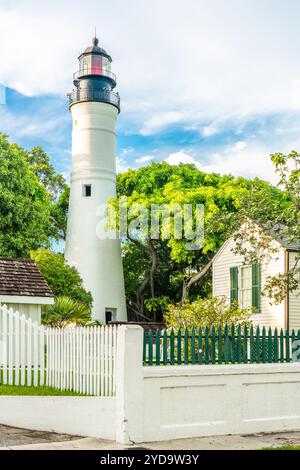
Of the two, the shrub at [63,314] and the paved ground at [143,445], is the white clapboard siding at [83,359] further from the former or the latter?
the shrub at [63,314]

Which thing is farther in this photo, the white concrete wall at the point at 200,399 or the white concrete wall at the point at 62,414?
the white concrete wall at the point at 62,414

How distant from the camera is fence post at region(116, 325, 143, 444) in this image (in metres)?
10.3

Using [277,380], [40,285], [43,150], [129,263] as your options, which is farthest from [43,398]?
[43,150]

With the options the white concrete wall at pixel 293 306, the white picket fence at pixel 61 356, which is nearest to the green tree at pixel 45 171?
the white concrete wall at pixel 293 306

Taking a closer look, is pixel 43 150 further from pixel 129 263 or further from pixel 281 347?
pixel 281 347

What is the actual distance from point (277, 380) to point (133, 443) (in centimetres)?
305

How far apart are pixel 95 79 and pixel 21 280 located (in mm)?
21977

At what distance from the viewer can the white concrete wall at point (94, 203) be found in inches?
1441

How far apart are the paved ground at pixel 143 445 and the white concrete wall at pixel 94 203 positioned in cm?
2480

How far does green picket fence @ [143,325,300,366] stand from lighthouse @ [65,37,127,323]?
24114 mm

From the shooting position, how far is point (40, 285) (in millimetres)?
18609

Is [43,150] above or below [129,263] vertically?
above

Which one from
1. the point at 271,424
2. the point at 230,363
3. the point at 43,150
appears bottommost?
the point at 271,424

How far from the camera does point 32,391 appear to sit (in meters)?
12.9
